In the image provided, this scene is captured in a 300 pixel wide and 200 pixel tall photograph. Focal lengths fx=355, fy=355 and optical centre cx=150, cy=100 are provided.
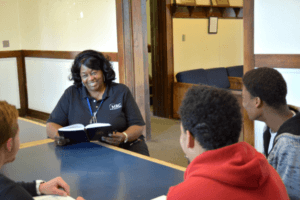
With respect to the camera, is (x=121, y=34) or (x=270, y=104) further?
(x=121, y=34)

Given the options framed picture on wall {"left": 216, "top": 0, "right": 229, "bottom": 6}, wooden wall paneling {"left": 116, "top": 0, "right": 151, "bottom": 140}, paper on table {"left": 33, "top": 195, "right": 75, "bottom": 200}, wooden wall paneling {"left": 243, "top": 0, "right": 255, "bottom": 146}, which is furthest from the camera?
framed picture on wall {"left": 216, "top": 0, "right": 229, "bottom": 6}

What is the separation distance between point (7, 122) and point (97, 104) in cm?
140

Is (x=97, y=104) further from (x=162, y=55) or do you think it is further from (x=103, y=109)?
(x=162, y=55)

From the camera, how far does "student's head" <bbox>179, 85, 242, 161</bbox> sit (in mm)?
968

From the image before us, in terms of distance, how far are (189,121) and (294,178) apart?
626 millimetres

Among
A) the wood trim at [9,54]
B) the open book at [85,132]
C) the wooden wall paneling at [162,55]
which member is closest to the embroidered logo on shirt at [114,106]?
the open book at [85,132]

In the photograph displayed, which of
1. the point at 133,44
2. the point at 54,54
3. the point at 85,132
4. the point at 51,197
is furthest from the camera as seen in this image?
the point at 54,54

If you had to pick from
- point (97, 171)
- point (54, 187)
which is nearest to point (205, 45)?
point (97, 171)

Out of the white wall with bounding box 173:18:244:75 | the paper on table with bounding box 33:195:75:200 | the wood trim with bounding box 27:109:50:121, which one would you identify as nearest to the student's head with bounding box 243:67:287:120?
the paper on table with bounding box 33:195:75:200

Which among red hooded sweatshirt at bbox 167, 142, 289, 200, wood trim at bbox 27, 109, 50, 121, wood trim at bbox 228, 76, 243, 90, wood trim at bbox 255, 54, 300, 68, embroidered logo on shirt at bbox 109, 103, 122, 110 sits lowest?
wood trim at bbox 27, 109, 50, 121

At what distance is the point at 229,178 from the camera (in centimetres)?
88

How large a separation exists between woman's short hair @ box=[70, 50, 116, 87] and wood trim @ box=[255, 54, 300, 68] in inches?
53.6

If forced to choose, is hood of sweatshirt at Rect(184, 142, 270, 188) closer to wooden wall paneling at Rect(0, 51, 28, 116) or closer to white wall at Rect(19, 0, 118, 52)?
white wall at Rect(19, 0, 118, 52)

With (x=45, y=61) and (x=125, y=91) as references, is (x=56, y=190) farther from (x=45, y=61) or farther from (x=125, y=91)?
(x=45, y=61)
